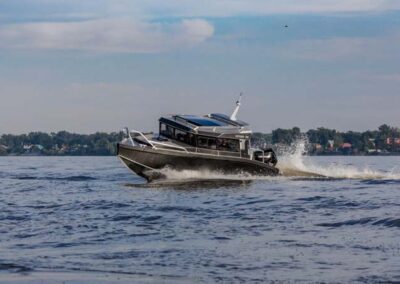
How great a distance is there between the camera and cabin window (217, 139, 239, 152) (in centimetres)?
4553

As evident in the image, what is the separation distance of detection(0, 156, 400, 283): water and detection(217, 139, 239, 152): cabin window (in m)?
3.95

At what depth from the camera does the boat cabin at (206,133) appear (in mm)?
44656

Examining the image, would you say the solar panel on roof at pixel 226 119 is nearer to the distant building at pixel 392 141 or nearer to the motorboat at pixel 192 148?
the motorboat at pixel 192 148

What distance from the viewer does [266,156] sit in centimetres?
4875

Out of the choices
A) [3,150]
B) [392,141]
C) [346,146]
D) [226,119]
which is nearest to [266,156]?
[226,119]

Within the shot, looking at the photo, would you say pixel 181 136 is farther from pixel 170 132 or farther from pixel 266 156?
pixel 266 156

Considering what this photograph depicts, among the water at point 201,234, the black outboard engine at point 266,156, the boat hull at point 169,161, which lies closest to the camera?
the water at point 201,234

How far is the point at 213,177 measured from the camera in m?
45.2

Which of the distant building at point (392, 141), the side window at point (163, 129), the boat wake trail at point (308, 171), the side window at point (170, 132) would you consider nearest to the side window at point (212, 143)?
the side window at point (170, 132)

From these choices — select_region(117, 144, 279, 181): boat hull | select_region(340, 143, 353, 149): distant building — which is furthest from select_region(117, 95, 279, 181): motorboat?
select_region(340, 143, 353, 149): distant building

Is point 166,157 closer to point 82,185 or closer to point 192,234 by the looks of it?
point 82,185

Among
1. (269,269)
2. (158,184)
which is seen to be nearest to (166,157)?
(158,184)

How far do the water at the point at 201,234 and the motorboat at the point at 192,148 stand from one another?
192 centimetres

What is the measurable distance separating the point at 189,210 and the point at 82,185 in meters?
17.6
